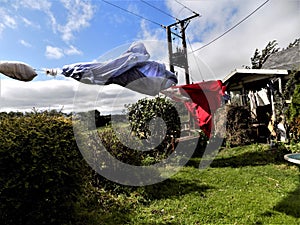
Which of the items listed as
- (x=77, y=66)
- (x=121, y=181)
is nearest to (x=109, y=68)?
(x=77, y=66)

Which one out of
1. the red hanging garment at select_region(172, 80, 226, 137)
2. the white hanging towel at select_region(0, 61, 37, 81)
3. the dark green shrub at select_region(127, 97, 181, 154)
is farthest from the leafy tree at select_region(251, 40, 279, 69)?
the white hanging towel at select_region(0, 61, 37, 81)

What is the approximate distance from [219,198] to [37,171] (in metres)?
2.91

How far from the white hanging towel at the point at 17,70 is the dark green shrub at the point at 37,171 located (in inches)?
34.8

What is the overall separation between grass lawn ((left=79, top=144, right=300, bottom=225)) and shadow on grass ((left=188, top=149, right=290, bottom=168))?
0.71 feet

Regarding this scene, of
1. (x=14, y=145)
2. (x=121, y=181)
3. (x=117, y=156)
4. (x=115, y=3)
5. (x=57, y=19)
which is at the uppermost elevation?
(x=115, y=3)

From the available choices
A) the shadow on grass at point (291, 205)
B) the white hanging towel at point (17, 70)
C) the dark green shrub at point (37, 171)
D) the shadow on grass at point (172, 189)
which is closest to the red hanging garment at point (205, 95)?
the shadow on grass at point (172, 189)

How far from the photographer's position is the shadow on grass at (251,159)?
246 inches

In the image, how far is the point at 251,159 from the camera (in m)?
6.65

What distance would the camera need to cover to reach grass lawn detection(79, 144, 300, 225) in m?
3.27

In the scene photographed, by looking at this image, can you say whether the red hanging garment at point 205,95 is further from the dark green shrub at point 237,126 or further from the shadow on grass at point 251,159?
the dark green shrub at point 237,126

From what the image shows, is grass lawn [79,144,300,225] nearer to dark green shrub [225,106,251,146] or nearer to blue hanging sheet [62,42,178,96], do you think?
blue hanging sheet [62,42,178,96]

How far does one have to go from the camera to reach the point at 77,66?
4.45 metres

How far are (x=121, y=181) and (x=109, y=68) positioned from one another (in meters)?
2.16

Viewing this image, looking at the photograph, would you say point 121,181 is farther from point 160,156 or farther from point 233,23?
point 233,23
